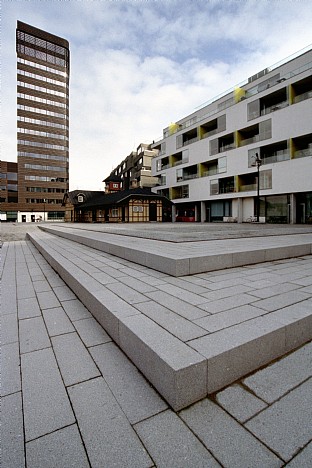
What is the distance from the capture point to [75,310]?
3.32 m

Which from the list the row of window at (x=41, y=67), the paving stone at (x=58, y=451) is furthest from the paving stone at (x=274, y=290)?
the row of window at (x=41, y=67)

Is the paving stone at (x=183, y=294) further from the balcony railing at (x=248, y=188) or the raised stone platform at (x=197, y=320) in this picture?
the balcony railing at (x=248, y=188)

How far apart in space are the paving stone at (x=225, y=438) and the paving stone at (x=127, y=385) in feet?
0.76

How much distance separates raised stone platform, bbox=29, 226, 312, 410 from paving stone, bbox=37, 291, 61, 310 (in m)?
0.35

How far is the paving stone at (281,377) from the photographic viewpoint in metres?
1.76

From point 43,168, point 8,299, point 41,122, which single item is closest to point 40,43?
point 41,122

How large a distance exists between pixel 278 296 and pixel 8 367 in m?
2.98

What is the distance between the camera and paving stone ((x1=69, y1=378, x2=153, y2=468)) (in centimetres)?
129

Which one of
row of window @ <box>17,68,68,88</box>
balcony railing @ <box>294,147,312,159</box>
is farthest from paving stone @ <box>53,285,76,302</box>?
row of window @ <box>17,68,68,88</box>

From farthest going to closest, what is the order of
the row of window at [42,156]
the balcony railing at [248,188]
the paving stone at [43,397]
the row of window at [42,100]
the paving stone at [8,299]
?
the row of window at [42,100] < the row of window at [42,156] < the balcony railing at [248,188] < the paving stone at [8,299] < the paving stone at [43,397]

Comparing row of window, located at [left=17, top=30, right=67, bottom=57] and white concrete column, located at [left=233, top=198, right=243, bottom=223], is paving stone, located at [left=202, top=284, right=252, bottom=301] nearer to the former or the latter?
white concrete column, located at [left=233, top=198, right=243, bottom=223]

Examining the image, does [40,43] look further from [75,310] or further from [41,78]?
[75,310]

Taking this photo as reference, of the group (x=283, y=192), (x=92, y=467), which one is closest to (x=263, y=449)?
(x=92, y=467)

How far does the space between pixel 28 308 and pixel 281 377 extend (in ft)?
10.3
